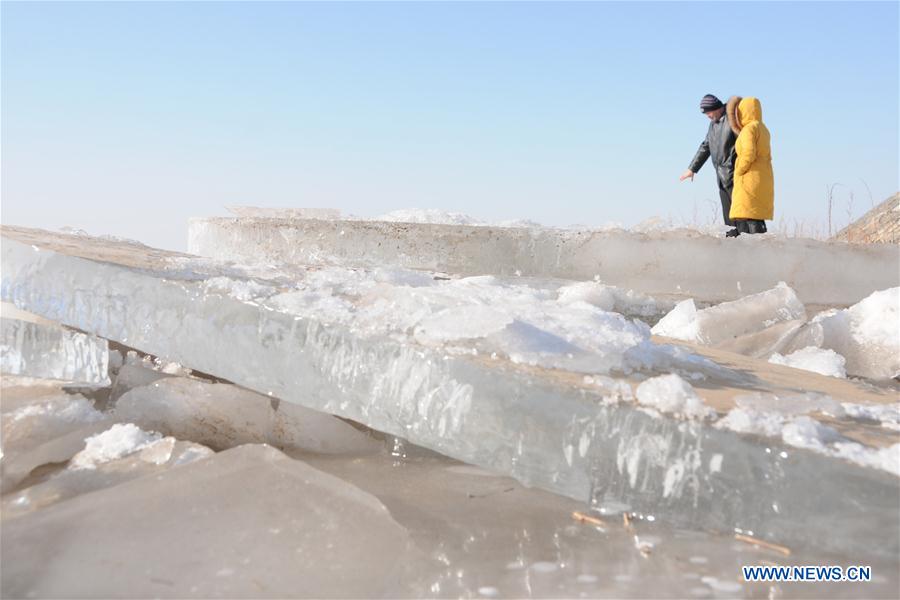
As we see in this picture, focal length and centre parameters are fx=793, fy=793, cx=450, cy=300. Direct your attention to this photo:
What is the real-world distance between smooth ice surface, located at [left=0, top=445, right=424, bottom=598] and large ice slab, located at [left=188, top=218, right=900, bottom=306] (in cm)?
260

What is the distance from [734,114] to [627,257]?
1897mm

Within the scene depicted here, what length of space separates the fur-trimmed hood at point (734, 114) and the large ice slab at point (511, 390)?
3755mm

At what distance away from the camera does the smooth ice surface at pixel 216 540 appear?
1175mm

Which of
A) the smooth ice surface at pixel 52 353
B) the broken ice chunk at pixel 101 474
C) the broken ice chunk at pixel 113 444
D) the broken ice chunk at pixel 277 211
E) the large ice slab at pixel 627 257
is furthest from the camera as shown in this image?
the broken ice chunk at pixel 277 211

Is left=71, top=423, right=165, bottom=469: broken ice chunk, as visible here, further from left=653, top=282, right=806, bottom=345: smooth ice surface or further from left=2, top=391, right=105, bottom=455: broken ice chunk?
left=653, top=282, right=806, bottom=345: smooth ice surface

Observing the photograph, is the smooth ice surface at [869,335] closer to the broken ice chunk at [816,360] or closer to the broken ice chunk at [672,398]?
the broken ice chunk at [816,360]

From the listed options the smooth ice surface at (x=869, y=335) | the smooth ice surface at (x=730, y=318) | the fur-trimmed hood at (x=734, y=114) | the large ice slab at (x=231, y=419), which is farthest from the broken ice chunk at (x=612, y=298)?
the fur-trimmed hood at (x=734, y=114)

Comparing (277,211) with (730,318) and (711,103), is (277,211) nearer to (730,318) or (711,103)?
(711,103)

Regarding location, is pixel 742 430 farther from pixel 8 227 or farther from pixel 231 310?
pixel 8 227

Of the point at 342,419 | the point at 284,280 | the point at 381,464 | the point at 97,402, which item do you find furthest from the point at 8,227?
the point at 381,464

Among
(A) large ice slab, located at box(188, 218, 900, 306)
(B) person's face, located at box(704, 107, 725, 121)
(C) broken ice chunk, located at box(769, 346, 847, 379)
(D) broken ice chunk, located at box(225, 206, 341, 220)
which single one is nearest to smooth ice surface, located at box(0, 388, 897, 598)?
(C) broken ice chunk, located at box(769, 346, 847, 379)

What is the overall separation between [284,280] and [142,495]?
83 centimetres

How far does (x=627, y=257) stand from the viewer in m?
3.99

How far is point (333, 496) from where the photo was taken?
4.72ft
